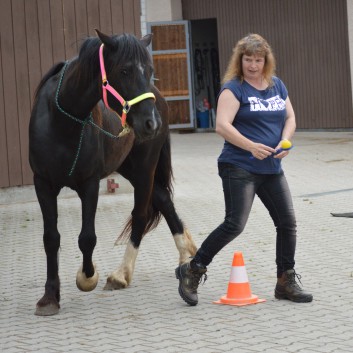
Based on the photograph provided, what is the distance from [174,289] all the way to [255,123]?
159cm

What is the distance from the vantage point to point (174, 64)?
78.0 ft

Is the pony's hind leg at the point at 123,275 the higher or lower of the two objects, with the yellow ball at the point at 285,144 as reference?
lower

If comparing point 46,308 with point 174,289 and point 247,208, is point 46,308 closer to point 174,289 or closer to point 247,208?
point 174,289

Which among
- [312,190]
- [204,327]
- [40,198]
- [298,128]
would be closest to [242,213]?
[204,327]

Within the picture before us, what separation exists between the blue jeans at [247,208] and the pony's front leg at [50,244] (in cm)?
98

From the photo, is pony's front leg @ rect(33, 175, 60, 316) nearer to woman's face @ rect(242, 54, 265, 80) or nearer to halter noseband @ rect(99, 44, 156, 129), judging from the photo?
halter noseband @ rect(99, 44, 156, 129)

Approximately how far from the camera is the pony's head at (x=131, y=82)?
6.47 metres

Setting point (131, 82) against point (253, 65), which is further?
point (253, 65)

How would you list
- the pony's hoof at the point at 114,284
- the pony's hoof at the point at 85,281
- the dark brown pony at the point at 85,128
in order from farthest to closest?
1. the pony's hoof at the point at 114,284
2. the pony's hoof at the point at 85,281
3. the dark brown pony at the point at 85,128

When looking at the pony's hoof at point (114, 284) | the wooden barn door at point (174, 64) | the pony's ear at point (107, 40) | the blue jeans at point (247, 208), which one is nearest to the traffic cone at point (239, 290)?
the blue jeans at point (247, 208)

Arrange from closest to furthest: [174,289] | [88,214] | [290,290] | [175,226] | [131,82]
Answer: [131,82], [290,290], [88,214], [174,289], [175,226]

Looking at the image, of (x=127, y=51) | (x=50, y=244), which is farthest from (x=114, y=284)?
(x=127, y=51)

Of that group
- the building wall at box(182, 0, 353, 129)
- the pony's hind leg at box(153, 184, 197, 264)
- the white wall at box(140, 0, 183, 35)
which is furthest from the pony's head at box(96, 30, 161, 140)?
the white wall at box(140, 0, 183, 35)

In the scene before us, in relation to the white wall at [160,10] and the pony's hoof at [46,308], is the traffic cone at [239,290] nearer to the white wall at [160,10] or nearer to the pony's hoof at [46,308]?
the pony's hoof at [46,308]
